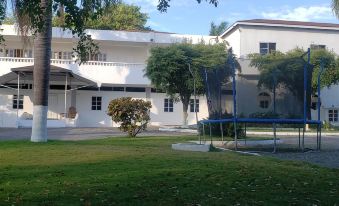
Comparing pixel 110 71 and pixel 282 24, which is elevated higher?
pixel 282 24

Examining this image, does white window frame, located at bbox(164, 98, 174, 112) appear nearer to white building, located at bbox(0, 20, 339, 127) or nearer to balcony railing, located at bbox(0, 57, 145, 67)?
white building, located at bbox(0, 20, 339, 127)

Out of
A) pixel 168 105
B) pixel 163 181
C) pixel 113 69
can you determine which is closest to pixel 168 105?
pixel 168 105

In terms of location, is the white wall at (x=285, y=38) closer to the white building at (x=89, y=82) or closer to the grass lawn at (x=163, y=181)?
the white building at (x=89, y=82)

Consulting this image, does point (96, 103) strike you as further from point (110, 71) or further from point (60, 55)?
point (60, 55)

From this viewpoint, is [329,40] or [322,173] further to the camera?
[329,40]

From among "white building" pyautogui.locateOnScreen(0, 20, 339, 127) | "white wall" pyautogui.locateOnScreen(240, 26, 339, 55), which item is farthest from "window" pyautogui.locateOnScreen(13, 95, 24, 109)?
"white wall" pyautogui.locateOnScreen(240, 26, 339, 55)

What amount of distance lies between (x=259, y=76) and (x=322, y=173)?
718 centimetres

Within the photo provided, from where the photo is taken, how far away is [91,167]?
363 inches

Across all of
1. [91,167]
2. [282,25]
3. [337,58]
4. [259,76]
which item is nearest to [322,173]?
[91,167]

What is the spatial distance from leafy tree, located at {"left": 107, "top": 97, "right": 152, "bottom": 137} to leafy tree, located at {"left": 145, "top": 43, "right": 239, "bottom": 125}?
11.1 meters

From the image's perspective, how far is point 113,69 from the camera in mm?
38844

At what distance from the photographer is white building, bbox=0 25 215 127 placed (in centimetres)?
3628

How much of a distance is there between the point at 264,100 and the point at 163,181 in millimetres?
8413

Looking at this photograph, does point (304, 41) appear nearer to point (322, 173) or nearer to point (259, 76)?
point (259, 76)
